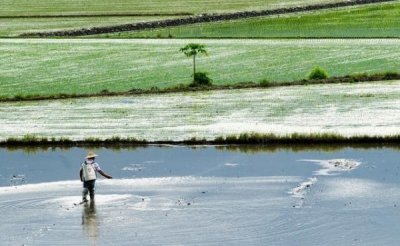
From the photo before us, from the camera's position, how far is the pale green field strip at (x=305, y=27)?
91.0 metres

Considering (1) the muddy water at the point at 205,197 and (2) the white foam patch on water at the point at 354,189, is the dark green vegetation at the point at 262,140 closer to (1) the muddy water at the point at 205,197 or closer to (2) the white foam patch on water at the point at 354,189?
(1) the muddy water at the point at 205,197

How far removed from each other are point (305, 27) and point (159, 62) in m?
22.3

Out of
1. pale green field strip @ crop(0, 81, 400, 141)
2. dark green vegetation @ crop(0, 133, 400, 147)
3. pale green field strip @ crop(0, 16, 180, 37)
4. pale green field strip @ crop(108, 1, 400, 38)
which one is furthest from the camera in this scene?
pale green field strip @ crop(0, 16, 180, 37)

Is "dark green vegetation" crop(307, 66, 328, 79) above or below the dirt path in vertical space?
below

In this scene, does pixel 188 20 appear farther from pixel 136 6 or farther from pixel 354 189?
pixel 354 189

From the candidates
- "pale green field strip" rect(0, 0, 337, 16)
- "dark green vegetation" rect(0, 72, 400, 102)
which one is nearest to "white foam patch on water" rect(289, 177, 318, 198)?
"dark green vegetation" rect(0, 72, 400, 102)

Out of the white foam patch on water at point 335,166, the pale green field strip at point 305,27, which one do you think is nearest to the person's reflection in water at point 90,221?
the white foam patch on water at point 335,166

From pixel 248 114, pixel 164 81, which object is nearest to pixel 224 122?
pixel 248 114

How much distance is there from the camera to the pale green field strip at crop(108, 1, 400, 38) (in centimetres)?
9100

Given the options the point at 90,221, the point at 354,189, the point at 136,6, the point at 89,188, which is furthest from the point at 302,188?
the point at 136,6

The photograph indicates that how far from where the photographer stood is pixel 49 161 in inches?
1670

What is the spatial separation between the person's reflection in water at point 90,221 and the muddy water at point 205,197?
3 centimetres

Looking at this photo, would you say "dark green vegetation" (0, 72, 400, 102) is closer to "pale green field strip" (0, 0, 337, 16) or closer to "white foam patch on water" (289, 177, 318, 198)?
"white foam patch on water" (289, 177, 318, 198)

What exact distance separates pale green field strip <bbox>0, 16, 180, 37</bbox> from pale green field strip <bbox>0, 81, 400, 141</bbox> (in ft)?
135
